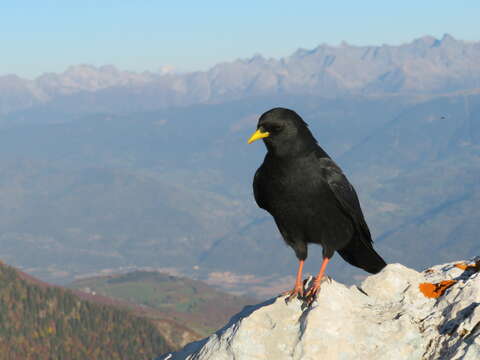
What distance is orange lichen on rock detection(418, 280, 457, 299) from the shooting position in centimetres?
1327

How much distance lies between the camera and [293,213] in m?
14.4

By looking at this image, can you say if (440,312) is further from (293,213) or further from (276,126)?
(276,126)

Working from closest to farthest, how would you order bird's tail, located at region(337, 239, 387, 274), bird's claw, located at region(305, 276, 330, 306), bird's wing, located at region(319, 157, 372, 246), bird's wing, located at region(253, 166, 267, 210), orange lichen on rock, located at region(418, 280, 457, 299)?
bird's claw, located at region(305, 276, 330, 306)
orange lichen on rock, located at region(418, 280, 457, 299)
bird's wing, located at region(319, 157, 372, 246)
bird's wing, located at region(253, 166, 267, 210)
bird's tail, located at region(337, 239, 387, 274)

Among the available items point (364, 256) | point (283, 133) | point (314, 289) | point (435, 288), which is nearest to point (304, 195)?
point (283, 133)

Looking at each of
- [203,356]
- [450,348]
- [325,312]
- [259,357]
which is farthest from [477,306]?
[203,356]

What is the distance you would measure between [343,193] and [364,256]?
1756 millimetres

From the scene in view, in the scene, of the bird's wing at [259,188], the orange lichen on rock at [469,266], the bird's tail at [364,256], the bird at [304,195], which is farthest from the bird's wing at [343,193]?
the orange lichen on rock at [469,266]

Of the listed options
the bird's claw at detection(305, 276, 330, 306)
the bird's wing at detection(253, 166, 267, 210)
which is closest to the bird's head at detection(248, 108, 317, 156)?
the bird's wing at detection(253, 166, 267, 210)

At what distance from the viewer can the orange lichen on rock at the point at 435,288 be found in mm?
13273

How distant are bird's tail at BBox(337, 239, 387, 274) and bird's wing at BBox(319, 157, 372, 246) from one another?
0.58ft

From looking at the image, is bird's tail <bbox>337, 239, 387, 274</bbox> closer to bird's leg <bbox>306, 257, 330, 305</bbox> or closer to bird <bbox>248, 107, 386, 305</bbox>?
bird <bbox>248, 107, 386, 305</bbox>

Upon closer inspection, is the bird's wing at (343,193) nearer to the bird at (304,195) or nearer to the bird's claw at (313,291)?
the bird at (304,195)

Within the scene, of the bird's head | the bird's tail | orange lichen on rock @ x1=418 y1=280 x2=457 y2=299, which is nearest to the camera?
orange lichen on rock @ x1=418 y1=280 x2=457 y2=299

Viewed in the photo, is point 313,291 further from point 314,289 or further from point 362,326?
point 362,326
